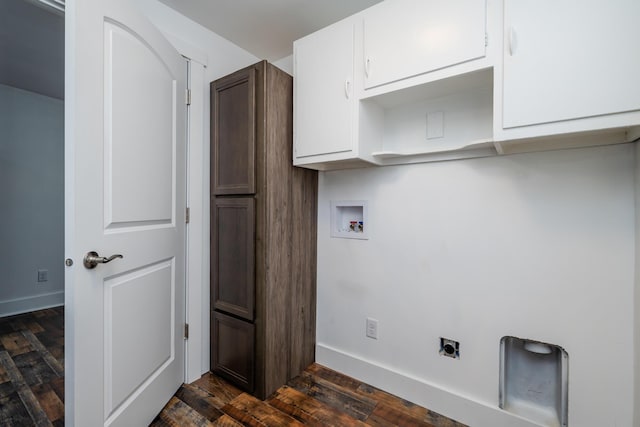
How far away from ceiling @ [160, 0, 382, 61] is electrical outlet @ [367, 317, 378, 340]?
1.95m

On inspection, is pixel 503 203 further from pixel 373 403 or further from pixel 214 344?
pixel 214 344

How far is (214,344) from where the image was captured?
194cm

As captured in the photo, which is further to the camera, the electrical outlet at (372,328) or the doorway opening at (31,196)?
the doorway opening at (31,196)

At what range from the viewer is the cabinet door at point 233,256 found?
5.69ft

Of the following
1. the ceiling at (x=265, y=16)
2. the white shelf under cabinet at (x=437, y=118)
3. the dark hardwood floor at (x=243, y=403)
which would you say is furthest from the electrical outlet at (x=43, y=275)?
the white shelf under cabinet at (x=437, y=118)

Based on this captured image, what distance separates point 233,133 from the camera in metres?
1.81

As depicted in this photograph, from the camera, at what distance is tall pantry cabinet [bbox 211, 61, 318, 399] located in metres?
1.69

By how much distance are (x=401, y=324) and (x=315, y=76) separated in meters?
1.54

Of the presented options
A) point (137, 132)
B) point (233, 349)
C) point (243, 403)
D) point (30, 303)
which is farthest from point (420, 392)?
point (30, 303)

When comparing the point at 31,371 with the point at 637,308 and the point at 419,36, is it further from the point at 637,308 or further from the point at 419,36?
the point at 637,308

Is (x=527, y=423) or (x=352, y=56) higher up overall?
(x=352, y=56)

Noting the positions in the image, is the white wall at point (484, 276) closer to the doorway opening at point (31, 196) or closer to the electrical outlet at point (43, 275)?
the doorway opening at point (31, 196)

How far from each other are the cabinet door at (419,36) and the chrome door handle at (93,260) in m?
1.40

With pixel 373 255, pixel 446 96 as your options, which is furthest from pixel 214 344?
pixel 446 96
